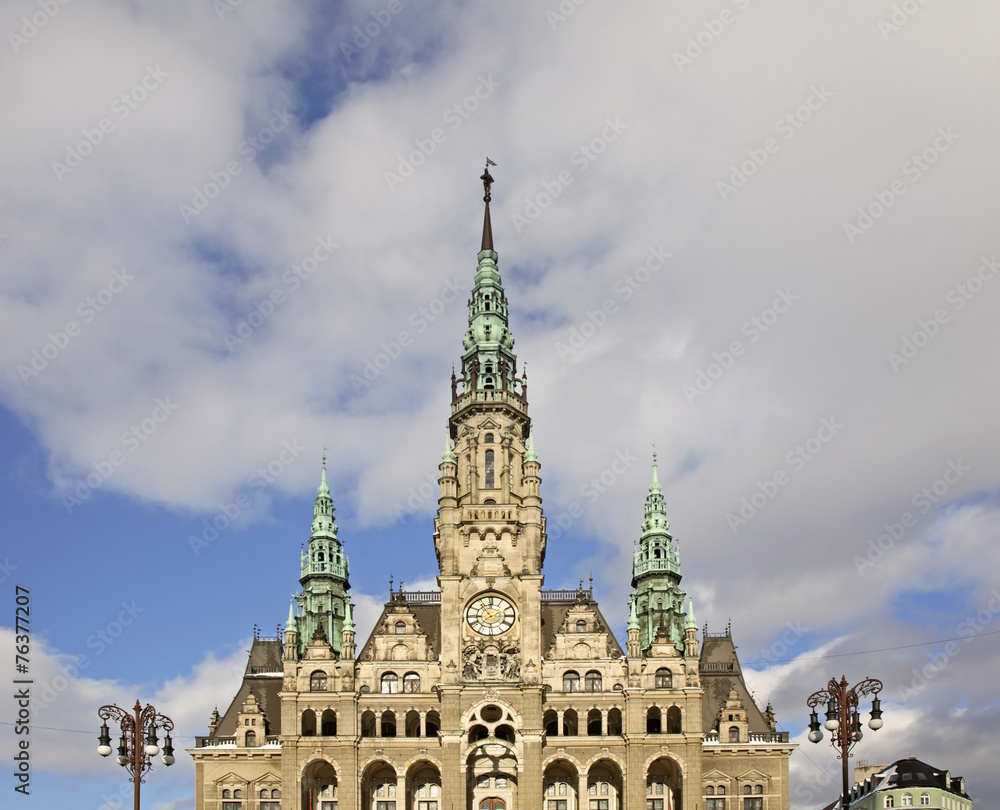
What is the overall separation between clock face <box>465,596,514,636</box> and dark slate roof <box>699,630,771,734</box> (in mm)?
20091

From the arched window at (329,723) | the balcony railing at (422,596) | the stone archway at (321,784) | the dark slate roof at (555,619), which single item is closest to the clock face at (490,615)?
the dark slate roof at (555,619)

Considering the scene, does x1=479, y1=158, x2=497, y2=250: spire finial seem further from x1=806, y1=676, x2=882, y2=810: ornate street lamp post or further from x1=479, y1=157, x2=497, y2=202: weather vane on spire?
x1=806, y1=676, x2=882, y2=810: ornate street lamp post

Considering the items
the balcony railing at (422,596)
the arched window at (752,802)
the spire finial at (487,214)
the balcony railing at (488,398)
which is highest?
the spire finial at (487,214)

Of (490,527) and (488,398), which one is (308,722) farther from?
(488,398)

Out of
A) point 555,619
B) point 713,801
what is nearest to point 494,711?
point 555,619

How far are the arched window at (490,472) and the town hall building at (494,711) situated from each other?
3.96 feet

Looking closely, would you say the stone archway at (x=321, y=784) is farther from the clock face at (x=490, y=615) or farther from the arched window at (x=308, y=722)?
the clock face at (x=490, y=615)

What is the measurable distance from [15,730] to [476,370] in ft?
200

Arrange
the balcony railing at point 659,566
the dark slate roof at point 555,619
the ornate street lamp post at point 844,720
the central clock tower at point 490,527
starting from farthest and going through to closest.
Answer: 1. the balcony railing at point 659,566
2. the dark slate roof at point 555,619
3. the central clock tower at point 490,527
4. the ornate street lamp post at point 844,720

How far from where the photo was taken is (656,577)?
11475cm

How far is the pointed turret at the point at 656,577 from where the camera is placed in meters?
110

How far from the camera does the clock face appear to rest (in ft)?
338

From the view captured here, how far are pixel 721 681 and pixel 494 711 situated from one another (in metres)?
23.8

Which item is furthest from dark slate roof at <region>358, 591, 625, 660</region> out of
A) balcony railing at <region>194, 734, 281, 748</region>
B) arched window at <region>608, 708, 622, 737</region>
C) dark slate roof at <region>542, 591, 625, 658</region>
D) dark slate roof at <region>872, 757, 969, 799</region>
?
dark slate roof at <region>872, 757, 969, 799</region>
